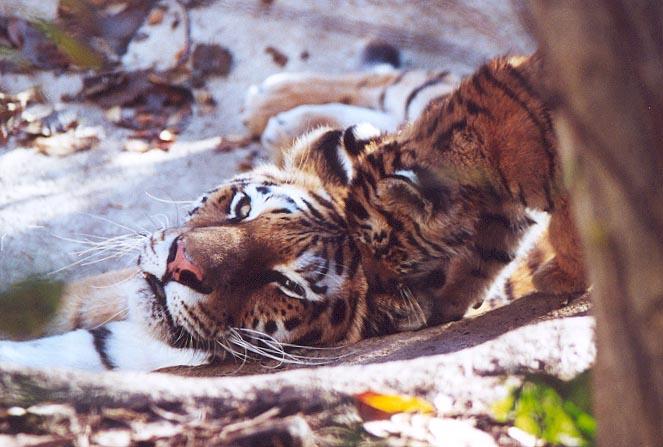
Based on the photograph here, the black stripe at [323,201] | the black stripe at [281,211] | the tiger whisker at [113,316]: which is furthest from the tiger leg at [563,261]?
the tiger whisker at [113,316]

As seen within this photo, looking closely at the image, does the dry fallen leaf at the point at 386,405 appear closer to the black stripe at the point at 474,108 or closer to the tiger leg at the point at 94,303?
the black stripe at the point at 474,108

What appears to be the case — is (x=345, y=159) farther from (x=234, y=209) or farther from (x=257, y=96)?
(x=257, y=96)

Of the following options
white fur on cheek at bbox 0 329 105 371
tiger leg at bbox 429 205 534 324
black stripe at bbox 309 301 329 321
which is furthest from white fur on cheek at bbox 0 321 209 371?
tiger leg at bbox 429 205 534 324

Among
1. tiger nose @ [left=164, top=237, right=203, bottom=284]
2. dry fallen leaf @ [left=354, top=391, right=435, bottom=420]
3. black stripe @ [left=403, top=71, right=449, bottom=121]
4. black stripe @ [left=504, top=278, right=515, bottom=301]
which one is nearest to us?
dry fallen leaf @ [left=354, top=391, right=435, bottom=420]

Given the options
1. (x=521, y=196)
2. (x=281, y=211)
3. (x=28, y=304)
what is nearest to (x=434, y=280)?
(x=521, y=196)

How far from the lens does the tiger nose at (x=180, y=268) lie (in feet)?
6.43

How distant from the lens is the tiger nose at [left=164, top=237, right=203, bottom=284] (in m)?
1.96

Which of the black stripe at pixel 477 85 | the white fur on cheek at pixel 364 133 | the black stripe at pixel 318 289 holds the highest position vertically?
the black stripe at pixel 477 85

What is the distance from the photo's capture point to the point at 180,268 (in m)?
1.98

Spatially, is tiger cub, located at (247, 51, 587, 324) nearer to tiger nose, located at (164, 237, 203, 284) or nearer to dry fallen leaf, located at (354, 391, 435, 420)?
tiger nose, located at (164, 237, 203, 284)

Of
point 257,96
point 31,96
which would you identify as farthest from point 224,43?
point 31,96

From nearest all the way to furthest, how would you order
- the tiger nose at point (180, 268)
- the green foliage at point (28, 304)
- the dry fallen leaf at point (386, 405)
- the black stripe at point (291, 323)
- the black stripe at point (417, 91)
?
the green foliage at point (28, 304) → the dry fallen leaf at point (386, 405) → the tiger nose at point (180, 268) → the black stripe at point (291, 323) → the black stripe at point (417, 91)

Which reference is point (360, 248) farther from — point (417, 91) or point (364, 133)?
point (417, 91)

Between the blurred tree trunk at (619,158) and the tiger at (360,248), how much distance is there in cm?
123
